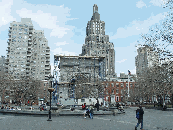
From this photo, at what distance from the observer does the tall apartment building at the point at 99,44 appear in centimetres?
15225

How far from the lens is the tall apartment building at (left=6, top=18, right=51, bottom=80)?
116 meters

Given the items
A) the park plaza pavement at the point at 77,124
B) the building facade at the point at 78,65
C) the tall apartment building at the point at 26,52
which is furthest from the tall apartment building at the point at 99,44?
the park plaza pavement at the point at 77,124

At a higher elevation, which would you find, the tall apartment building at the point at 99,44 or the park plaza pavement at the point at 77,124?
the tall apartment building at the point at 99,44

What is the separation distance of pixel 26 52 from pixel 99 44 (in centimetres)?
5248

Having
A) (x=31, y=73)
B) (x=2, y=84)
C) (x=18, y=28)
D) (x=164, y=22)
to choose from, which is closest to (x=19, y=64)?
(x=31, y=73)

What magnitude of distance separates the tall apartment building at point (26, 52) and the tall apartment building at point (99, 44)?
→ 1304 inches

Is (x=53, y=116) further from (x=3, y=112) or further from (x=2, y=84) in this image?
(x=2, y=84)

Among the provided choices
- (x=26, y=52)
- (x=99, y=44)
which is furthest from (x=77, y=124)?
(x=99, y=44)

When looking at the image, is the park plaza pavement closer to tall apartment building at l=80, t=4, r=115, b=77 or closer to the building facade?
the building facade

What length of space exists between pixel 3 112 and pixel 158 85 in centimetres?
3259

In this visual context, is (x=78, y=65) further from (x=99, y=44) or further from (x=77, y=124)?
(x=99, y=44)

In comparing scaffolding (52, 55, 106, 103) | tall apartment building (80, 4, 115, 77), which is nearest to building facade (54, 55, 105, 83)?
scaffolding (52, 55, 106, 103)

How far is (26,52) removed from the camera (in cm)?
11881

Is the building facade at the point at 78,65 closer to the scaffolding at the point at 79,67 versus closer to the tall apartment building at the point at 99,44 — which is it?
the scaffolding at the point at 79,67
